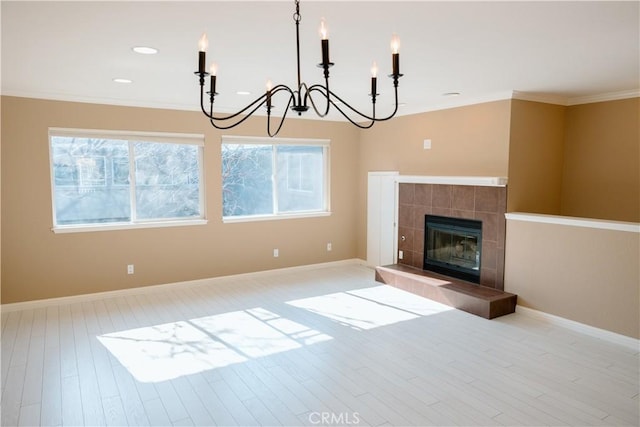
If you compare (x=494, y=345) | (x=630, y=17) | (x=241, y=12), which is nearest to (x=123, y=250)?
(x=241, y=12)

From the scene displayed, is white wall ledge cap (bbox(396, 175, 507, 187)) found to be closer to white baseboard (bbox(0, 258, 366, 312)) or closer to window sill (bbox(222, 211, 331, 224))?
window sill (bbox(222, 211, 331, 224))

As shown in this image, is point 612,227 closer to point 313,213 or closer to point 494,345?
point 494,345

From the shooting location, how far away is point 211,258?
578cm

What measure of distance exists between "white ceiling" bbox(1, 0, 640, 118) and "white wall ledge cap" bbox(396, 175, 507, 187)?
37.7 inches

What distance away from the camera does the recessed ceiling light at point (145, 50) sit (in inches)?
113

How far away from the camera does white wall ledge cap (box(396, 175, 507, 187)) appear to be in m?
4.68

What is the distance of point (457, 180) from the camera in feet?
16.7

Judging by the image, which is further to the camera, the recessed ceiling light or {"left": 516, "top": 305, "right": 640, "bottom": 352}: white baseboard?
{"left": 516, "top": 305, "right": 640, "bottom": 352}: white baseboard

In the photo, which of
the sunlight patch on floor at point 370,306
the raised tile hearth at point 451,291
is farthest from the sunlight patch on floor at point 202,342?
the raised tile hearth at point 451,291

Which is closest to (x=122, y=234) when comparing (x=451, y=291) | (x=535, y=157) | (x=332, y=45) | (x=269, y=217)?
(x=269, y=217)

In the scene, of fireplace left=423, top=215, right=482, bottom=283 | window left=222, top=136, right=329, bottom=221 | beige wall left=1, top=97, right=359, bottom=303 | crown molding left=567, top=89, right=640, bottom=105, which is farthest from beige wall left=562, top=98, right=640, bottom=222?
window left=222, top=136, right=329, bottom=221

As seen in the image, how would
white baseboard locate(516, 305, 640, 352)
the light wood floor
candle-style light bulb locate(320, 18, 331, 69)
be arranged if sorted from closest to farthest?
candle-style light bulb locate(320, 18, 331, 69), the light wood floor, white baseboard locate(516, 305, 640, 352)

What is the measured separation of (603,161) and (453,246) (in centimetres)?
196

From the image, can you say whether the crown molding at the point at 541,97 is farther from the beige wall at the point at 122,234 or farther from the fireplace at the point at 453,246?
the beige wall at the point at 122,234
